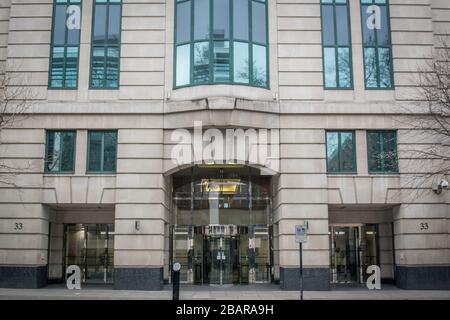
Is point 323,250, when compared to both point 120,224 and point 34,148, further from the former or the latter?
point 34,148

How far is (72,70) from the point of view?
23.7 meters

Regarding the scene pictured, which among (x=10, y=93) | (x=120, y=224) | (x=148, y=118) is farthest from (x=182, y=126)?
(x=10, y=93)

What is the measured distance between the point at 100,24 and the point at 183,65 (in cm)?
471

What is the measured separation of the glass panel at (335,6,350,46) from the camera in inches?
941

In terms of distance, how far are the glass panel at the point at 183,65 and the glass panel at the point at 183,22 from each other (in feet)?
1.46

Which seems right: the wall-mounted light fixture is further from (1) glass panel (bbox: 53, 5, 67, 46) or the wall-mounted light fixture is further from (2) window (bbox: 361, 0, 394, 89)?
(1) glass panel (bbox: 53, 5, 67, 46)

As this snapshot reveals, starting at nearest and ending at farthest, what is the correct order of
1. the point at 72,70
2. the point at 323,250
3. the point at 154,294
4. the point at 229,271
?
the point at 154,294 → the point at 323,250 → the point at 72,70 → the point at 229,271

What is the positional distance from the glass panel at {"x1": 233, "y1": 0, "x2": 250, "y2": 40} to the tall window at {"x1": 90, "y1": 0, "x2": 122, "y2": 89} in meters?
5.69

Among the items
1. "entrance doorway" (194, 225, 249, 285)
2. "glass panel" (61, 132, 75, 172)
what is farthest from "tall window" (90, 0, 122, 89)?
Answer: "entrance doorway" (194, 225, 249, 285)

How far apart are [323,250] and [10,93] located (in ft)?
54.4

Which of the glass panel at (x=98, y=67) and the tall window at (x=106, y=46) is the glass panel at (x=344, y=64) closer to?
the tall window at (x=106, y=46)

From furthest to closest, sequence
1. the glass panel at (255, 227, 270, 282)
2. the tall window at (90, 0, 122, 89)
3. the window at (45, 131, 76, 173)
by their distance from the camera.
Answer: the glass panel at (255, 227, 270, 282), the tall window at (90, 0, 122, 89), the window at (45, 131, 76, 173)

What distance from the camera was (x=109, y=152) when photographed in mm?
23172

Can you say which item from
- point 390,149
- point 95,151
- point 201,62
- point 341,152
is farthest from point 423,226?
point 95,151
